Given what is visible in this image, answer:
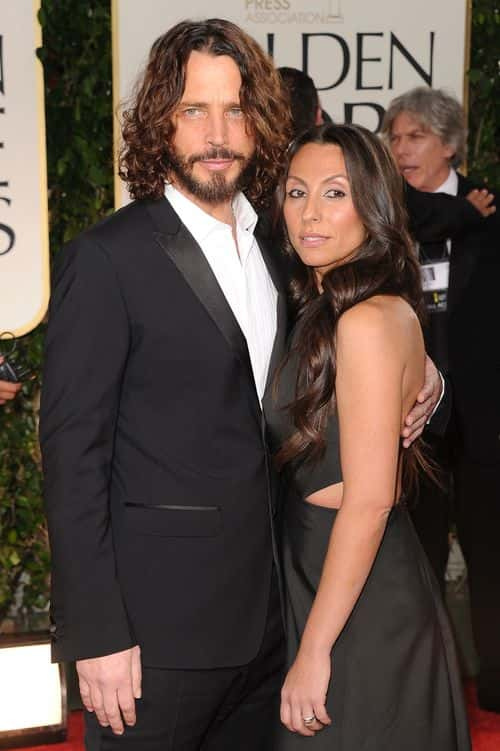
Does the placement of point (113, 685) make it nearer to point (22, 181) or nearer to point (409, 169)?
point (22, 181)

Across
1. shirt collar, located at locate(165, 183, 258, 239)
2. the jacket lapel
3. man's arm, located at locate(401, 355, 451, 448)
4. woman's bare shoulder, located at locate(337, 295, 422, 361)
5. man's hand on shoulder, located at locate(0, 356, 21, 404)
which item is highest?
shirt collar, located at locate(165, 183, 258, 239)

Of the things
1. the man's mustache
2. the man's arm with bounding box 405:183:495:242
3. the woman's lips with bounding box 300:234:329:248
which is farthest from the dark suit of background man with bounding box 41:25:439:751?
the man's arm with bounding box 405:183:495:242

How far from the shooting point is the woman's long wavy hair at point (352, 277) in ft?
5.57

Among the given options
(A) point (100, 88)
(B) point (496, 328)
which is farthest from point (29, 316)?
(B) point (496, 328)

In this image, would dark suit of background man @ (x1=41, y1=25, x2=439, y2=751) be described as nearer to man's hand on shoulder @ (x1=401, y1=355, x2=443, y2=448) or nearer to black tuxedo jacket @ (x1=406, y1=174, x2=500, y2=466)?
man's hand on shoulder @ (x1=401, y1=355, x2=443, y2=448)

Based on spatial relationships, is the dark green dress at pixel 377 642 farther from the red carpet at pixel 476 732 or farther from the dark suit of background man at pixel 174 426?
the red carpet at pixel 476 732

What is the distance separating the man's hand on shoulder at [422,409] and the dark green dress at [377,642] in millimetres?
143

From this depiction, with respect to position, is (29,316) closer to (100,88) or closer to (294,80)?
(100,88)

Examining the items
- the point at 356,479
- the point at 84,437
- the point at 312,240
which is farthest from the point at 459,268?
the point at 84,437

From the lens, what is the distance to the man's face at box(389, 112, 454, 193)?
331 centimetres

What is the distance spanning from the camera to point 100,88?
141 inches

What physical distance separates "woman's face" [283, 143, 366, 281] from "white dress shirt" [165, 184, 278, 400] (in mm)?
102

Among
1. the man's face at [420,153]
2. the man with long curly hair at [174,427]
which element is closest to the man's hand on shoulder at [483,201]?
the man's face at [420,153]

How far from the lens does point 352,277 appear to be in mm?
1757
